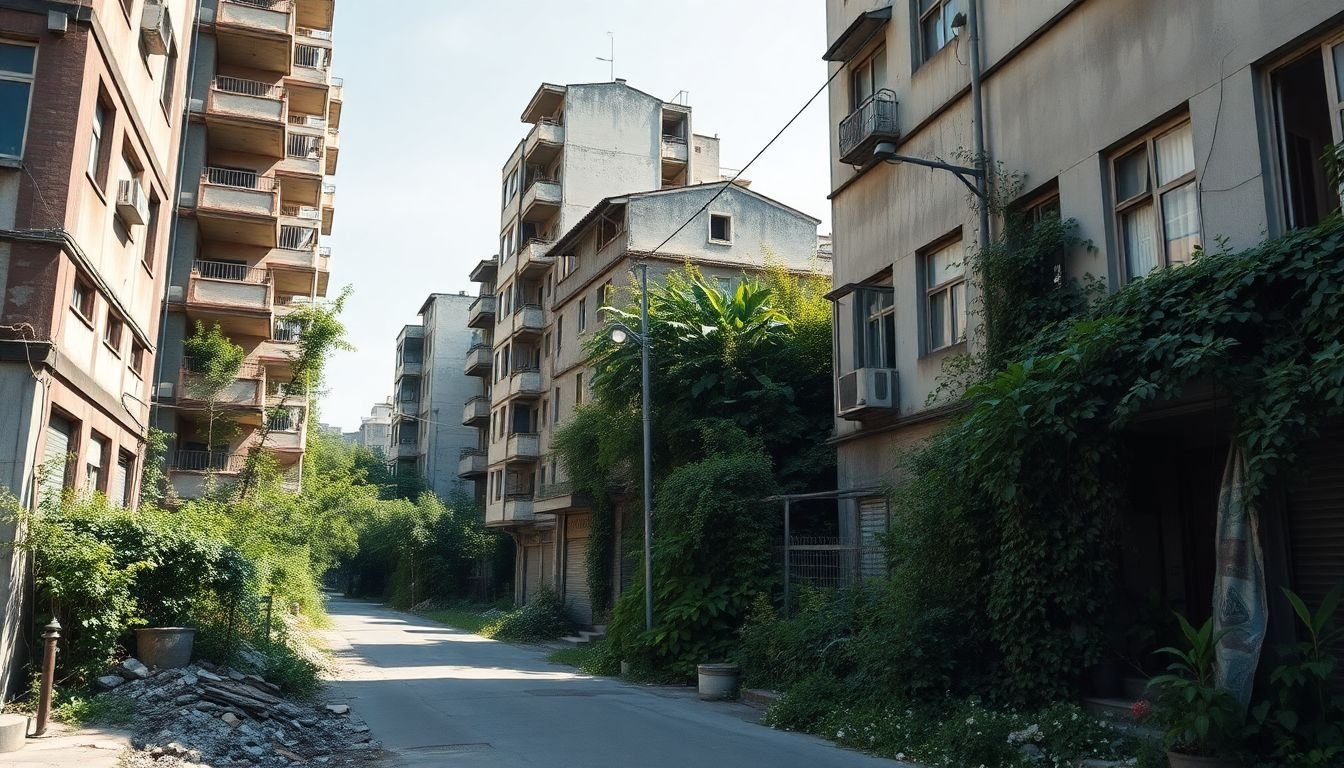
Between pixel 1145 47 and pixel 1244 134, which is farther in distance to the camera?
pixel 1145 47

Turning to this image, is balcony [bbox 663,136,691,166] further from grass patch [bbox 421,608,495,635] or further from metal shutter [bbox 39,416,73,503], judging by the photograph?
metal shutter [bbox 39,416,73,503]

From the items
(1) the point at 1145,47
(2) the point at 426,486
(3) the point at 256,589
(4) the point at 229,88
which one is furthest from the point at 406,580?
(1) the point at 1145,47

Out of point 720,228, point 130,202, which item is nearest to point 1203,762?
point 130,202

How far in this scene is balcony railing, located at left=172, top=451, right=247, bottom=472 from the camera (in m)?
30.4

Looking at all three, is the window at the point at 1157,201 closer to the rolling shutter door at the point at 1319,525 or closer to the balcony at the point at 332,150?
the rolling shutter door at the point at 1319,525

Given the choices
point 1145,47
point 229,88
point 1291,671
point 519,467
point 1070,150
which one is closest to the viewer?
point 1291,671

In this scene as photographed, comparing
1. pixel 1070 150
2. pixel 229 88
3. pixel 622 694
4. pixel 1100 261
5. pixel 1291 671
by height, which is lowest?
pixel 622 694

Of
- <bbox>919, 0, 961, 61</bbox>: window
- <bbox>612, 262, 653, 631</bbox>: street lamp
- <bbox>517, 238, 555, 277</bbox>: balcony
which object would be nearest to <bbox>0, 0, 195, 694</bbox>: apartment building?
<bbox>612, 262, 653, 631</bbox>: street lamp

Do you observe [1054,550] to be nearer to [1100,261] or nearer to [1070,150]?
[1100,261]

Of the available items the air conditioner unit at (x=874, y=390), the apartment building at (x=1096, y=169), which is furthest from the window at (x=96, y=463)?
the apartment building at (x=1096, y=169)

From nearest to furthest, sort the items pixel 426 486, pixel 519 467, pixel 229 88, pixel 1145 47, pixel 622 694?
pixel 1145 47 → pixel 622 694 → pixel 229 88 → pixel 519 467 → pixel 426 486

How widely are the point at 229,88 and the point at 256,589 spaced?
21924mm

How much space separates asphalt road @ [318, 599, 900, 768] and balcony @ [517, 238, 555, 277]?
21.7m

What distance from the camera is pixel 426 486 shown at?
2744 inches
